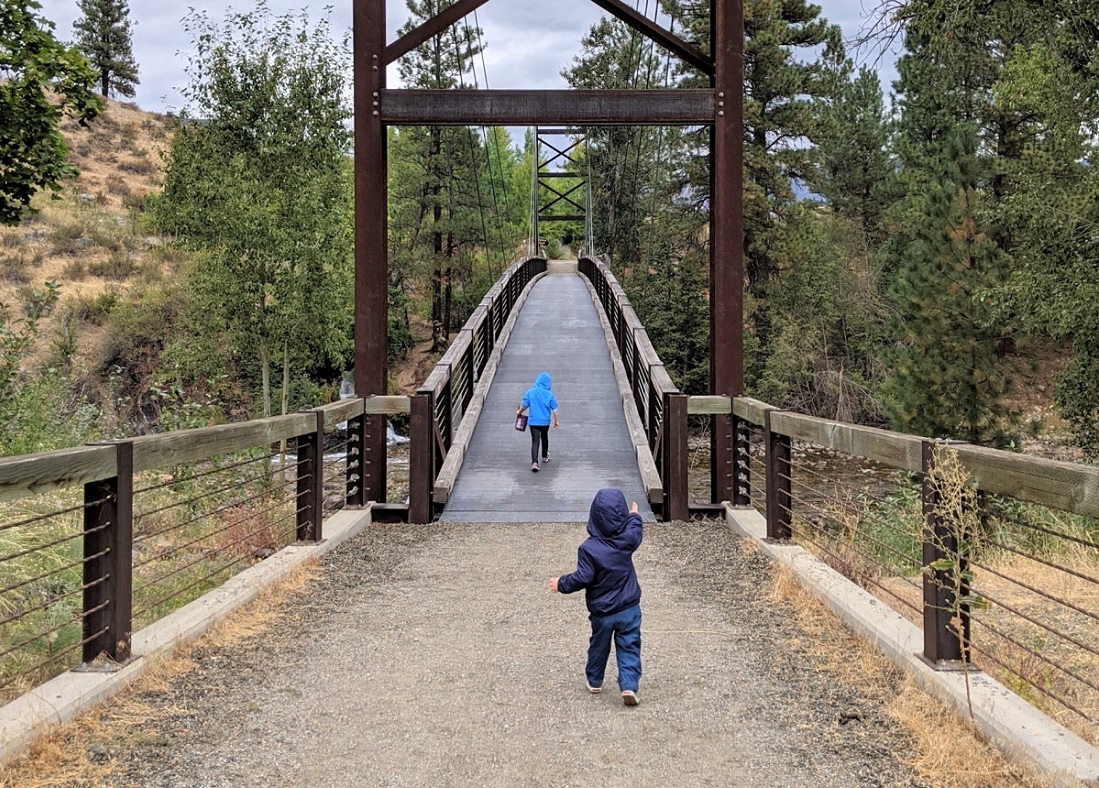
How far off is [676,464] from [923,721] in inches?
185

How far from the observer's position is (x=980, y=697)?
3088 millimetres

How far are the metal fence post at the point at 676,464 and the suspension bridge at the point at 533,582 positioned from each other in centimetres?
3

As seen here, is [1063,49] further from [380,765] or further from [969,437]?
[969,437]

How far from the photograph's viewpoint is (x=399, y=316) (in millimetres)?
35000

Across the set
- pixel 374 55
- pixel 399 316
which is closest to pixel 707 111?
pixel 374 55

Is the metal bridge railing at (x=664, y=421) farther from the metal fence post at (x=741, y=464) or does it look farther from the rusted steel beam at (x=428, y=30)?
the rusted steel beam at (x=428, y=30)

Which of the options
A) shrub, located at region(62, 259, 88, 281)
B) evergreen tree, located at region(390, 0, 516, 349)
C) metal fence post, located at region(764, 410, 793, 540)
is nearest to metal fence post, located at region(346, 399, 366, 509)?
metal fence post, located at region(764, 410, 793, 540)

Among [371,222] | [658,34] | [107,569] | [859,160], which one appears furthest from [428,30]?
[859,160]

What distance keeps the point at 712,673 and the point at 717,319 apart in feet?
16.3

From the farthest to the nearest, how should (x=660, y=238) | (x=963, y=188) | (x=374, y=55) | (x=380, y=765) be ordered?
(x=660, y=238), (x=963, y=188), (x=374, y=55), (x=380, y=765)

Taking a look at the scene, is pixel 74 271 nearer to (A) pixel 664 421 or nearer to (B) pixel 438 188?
(B) pixel 438 188

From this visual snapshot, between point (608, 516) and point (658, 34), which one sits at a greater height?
point (658, 34)

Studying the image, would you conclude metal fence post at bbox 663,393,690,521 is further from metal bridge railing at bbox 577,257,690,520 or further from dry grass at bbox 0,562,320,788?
dry grass at bbox 0,562,320,788

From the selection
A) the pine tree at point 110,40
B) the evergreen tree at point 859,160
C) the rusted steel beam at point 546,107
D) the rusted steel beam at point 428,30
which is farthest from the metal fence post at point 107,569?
the pine tree at point 110,40
